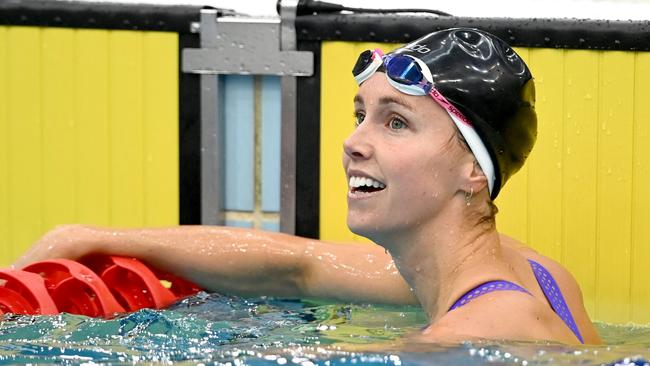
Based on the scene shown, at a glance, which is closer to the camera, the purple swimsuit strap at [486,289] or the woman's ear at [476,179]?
the purple swimsuit strap at [486,289]

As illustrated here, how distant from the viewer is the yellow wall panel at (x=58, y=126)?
12.8ft

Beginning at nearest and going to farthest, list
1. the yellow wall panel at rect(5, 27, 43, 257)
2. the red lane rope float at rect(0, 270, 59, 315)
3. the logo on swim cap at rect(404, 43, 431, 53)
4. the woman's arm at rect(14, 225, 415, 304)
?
1. the logo on swim cap at rect(404, 43, 431, 53)
2. the red lane rope float at rect(0, 270, 59, 315)
3. the woman's arm at rect(14, 225, 415, 304)
4. the yellow wall panel at rect(5, 27, 43, 257)

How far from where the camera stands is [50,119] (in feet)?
12.9

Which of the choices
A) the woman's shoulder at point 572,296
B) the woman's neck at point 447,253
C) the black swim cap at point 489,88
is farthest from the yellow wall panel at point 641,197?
the woman's neck at point 447,253

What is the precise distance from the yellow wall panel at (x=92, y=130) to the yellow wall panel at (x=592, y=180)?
1222 mm

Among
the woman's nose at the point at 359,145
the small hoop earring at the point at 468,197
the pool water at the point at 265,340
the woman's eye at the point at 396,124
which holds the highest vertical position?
the woman's eye at the point at 396,124

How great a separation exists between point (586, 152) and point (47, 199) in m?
1.65

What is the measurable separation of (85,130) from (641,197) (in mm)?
1674

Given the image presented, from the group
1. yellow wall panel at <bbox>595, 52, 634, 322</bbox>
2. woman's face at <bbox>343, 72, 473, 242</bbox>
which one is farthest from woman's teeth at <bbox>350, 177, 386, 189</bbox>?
yellow wall panel at <bbox>595, 52, 634, 322</bbox>

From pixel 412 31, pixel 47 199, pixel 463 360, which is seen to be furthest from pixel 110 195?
pixel 463 360

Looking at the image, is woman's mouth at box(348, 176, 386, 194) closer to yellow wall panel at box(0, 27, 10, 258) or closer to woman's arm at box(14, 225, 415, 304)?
woman's arm at box(14, 225, 415, 304)

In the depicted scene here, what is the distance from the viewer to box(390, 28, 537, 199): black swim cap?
247 cm

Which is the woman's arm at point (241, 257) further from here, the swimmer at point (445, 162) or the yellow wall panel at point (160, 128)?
the swimmer at point (445, 162)

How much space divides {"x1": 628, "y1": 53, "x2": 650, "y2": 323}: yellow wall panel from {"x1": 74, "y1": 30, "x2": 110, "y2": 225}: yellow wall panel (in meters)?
1.57
